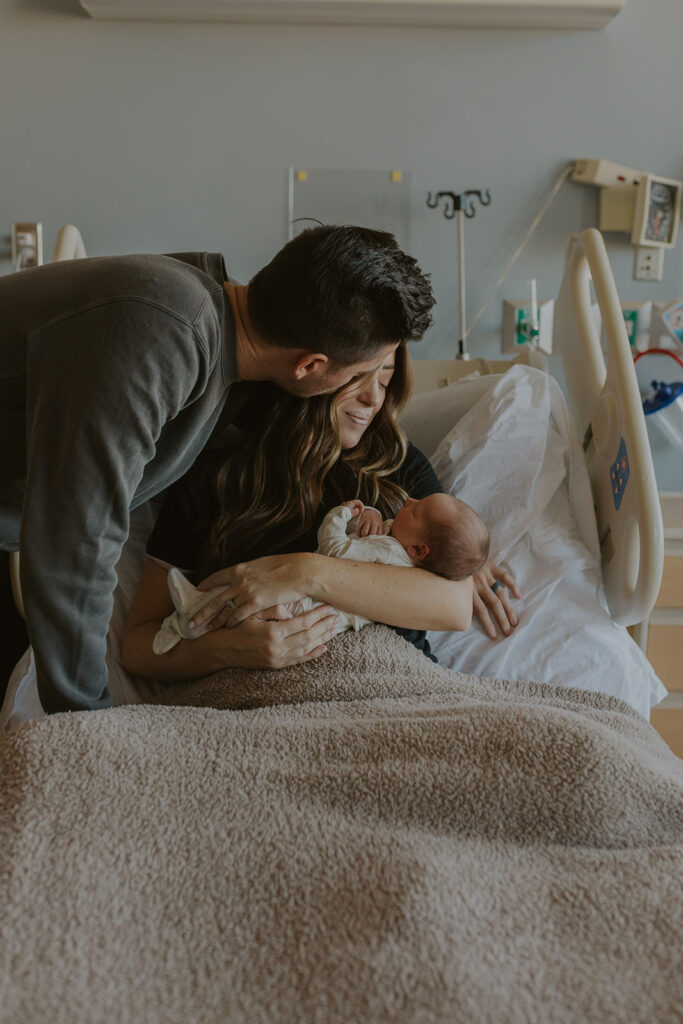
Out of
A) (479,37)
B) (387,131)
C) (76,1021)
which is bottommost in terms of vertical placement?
(76,1021)

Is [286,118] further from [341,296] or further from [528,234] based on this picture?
[341,296]

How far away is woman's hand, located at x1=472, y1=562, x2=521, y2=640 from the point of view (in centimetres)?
171

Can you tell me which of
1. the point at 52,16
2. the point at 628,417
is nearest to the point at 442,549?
the point at 628,417

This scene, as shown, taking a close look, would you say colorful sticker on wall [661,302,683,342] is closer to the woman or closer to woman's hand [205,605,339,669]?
the woman

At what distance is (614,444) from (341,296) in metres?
0.88

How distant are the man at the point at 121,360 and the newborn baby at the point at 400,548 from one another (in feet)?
0.72

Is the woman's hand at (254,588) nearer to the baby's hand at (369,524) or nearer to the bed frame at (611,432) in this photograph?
the baby's hand at (369,524)

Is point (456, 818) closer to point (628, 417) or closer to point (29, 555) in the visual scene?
point (29, 555)

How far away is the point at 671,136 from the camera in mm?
2971

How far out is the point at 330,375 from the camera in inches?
54.7

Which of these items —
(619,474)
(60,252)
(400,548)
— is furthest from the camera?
(60,252)

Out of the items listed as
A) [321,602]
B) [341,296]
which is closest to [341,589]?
[321,602]

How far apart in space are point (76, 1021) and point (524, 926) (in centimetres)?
46

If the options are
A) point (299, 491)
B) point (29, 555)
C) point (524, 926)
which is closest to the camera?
point (524, 926)
